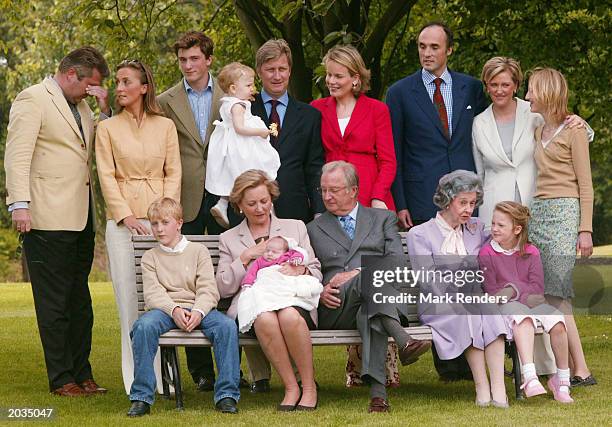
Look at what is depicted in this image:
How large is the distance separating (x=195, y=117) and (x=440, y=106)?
1651 millimetres

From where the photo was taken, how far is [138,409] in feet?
22.2

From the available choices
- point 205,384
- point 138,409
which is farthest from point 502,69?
point 138,409

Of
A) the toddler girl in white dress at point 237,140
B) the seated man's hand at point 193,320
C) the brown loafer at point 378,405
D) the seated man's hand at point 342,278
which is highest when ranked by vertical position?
the toddler girl in white dress at point 237,140

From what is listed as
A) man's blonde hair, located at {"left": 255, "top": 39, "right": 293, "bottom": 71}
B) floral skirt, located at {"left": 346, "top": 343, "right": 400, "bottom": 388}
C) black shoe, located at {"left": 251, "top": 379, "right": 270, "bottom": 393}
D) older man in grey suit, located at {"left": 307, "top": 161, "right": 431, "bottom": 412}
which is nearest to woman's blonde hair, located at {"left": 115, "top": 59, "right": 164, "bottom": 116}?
man's blonde hair, located at {"left": 255, "top": 39, "right": 293, "bottom": 71}

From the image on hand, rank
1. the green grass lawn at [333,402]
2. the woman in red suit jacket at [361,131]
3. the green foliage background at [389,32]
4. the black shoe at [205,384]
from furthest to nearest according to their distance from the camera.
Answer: the green foliage background at [389,32]
the black shoe at [205,384]
the woman in red suit jacket at [361,131]
the green grass lawn at [333,402]

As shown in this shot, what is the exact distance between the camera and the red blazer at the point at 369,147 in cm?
762

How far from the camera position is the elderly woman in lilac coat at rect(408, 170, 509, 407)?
7.00 meters

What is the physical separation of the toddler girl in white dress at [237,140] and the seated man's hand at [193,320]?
904mm

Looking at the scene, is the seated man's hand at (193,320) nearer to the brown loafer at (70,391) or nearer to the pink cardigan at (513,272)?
the brown loafer at (70,391)

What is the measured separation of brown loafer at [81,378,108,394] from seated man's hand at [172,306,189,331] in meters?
1.22

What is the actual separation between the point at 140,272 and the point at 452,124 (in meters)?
2.29

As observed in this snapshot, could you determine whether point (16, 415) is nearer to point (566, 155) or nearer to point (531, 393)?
point (531, 393)

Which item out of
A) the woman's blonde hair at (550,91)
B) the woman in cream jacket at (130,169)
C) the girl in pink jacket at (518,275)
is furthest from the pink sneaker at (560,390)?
the woman in cream jacket at (130,169)

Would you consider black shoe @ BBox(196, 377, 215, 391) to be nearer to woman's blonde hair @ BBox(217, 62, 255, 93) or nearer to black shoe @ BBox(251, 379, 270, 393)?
black shoe @ BBox(251, 379, 270, 393)
